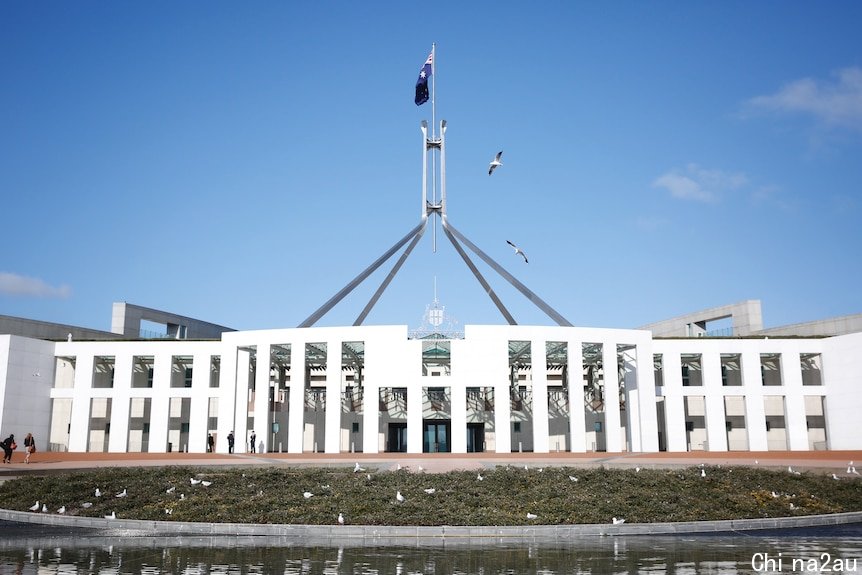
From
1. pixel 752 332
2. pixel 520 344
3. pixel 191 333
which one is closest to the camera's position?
pixel 520 344

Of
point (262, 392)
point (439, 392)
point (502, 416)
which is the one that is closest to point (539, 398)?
point (502, 416)

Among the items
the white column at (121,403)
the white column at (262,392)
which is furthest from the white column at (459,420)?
the white column at (121,403)

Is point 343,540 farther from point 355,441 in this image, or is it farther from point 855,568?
point 355,441

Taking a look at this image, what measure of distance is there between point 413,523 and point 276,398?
3644cm

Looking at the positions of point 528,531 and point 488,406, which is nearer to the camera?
point 528,531

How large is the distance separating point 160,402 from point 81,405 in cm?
504

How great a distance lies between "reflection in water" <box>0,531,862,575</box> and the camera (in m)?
10.2

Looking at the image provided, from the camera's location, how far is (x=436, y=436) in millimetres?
45031

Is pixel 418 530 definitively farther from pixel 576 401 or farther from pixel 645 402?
pixel 645 402

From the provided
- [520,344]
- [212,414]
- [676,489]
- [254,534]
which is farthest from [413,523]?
[212,414]

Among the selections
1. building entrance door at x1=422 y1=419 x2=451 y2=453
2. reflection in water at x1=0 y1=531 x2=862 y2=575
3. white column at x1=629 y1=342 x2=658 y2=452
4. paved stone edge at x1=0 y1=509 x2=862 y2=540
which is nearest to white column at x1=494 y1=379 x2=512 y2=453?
white column at x1=629 y1=342 x2=658 y2=452

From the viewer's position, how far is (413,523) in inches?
591

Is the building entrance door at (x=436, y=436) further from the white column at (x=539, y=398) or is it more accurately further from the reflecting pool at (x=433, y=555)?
the reflecting pool at (x=433, y=555)

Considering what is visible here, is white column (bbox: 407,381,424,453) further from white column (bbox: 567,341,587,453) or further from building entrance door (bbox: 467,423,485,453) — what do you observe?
building entrance door (bbox: 467,423,485,453)
